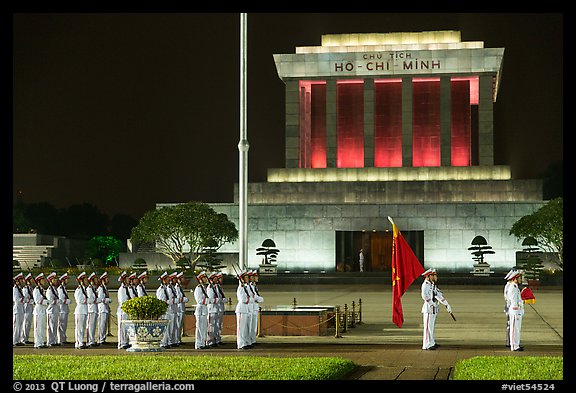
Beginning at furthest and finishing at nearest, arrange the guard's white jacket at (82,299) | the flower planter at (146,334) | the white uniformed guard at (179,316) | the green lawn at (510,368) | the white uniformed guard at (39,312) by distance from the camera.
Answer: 1. the guard's white jacket at (82,299)
2. the white uniformed guard at (179,316)
3. the white uniformed guard at (39,312)
4. the flower planter at (146,334)
5. the green lawn at (510,368)

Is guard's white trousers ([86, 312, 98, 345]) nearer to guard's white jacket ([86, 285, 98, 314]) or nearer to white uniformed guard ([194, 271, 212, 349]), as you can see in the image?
guard's white jacket ([86, 285, 98, 314])

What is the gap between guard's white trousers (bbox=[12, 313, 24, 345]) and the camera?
2362 centimetres

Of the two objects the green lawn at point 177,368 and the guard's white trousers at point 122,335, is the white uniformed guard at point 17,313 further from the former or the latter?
the green lawn at point 177,368

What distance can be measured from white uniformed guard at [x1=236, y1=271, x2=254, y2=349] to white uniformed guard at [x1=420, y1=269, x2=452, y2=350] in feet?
13.0

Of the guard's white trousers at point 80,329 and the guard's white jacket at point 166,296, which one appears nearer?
the guard's white trousers at point 80,329

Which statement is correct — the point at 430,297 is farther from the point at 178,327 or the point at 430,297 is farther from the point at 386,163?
the point at 386,163

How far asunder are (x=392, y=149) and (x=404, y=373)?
51199 mm

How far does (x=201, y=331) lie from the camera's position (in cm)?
2242

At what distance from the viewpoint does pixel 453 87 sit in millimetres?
68438

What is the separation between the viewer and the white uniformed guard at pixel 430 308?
21.5 m

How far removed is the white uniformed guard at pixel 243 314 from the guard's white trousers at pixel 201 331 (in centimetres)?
75

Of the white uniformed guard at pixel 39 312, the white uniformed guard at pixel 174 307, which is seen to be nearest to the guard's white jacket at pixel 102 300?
the white uniformed guard at pixel 39 312

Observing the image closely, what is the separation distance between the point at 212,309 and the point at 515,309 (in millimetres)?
6906
